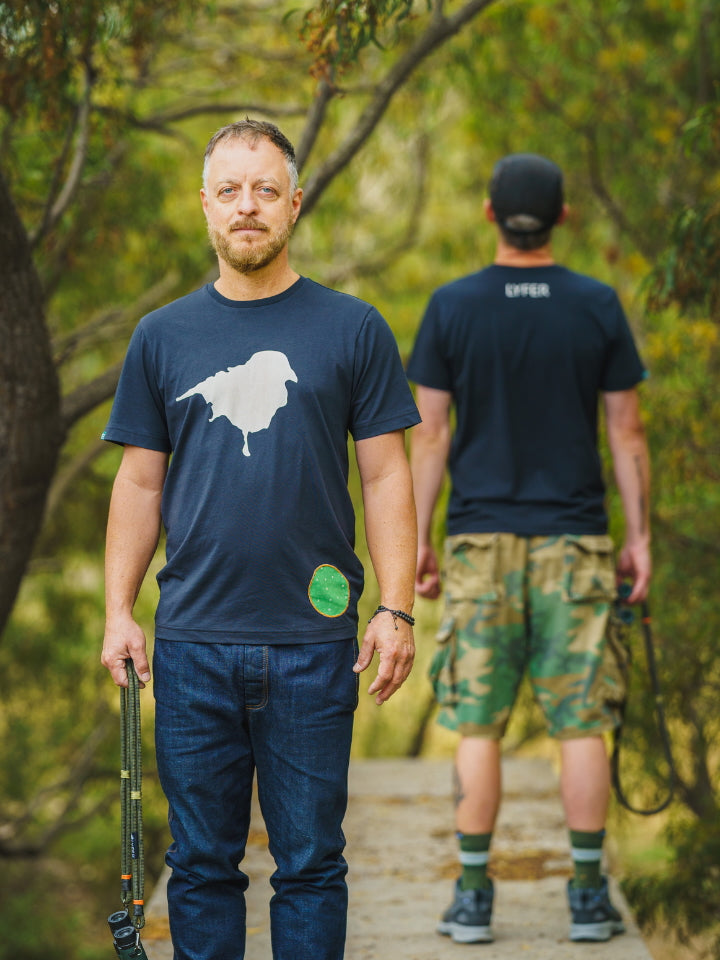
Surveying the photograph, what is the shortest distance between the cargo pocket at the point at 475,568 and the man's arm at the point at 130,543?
1033 mm

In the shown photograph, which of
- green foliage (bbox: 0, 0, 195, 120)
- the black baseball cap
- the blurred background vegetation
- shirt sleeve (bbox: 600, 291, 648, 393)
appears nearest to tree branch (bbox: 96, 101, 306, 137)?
the blurred background vegetation

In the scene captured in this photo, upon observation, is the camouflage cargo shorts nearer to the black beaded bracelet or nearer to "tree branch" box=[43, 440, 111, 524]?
the black beaded bracelet

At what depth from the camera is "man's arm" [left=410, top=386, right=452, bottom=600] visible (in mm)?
3281

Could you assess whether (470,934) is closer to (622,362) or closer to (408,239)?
(622,362)

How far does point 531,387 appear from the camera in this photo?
3.16 m

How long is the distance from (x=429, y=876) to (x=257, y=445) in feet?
6.97

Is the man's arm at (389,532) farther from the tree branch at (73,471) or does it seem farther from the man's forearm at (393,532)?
the tree branch at (73,471)

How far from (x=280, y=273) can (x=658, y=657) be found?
287cm

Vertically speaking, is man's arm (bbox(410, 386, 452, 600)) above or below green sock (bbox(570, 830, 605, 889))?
above

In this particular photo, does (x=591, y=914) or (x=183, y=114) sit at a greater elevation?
(x=183, y=114)

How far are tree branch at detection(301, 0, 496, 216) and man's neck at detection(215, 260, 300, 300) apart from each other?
5.80 ft

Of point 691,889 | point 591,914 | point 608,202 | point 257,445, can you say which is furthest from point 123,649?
point 608,202

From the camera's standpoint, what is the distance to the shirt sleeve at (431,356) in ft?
10.7

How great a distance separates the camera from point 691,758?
5.18 metres
